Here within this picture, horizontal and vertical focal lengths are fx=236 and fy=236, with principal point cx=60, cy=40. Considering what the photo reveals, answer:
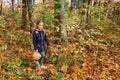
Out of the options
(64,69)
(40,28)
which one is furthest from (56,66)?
(40,28)

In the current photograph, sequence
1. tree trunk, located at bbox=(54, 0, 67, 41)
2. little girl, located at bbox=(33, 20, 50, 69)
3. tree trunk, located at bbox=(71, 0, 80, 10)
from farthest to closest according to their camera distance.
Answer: tree trunk, located at bbox=(71, 0, 80, 10)
tree trunk, located at bbox=(54, 0, 67, 41)
little girl, located at bbox=(33, 20, 50, 69)

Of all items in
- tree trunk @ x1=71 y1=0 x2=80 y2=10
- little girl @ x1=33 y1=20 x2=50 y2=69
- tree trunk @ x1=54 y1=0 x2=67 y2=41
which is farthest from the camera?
tree trunk @ x1=71 y1=0 x2=80 y2=10

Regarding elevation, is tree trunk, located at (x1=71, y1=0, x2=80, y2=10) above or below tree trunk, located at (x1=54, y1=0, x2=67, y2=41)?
above

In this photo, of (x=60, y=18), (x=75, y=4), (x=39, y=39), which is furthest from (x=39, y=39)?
(x=75, y=4)

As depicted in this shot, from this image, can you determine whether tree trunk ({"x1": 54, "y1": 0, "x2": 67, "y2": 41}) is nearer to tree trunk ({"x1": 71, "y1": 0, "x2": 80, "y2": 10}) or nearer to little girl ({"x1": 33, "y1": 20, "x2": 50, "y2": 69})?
little girl ({"x1": 33, "y1": 20, "x2": 50, "y2": 69})

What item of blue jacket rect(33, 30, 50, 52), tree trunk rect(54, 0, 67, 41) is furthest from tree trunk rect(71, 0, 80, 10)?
blue jacket rect(33, 30, 50, 52)

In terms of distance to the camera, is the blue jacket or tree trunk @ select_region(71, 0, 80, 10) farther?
tree trunk @ select_region(71, 0, 80, 10)

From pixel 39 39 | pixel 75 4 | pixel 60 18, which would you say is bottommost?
pixel 39 39

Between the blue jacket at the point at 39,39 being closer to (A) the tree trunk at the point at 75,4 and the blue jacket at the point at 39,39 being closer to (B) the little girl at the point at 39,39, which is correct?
(B) the little girl at the point at 39,39

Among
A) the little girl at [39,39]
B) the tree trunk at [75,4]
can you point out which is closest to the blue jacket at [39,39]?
the little girl at [39,39]

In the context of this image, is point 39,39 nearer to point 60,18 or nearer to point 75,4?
point 60,18

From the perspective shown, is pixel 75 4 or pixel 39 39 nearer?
pixel 39 39

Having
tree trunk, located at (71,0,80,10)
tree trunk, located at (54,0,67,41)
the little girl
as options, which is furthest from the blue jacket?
tree trunk, located at (71,0,80,10)

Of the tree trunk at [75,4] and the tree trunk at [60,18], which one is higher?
the tree trunk at [75,4]
